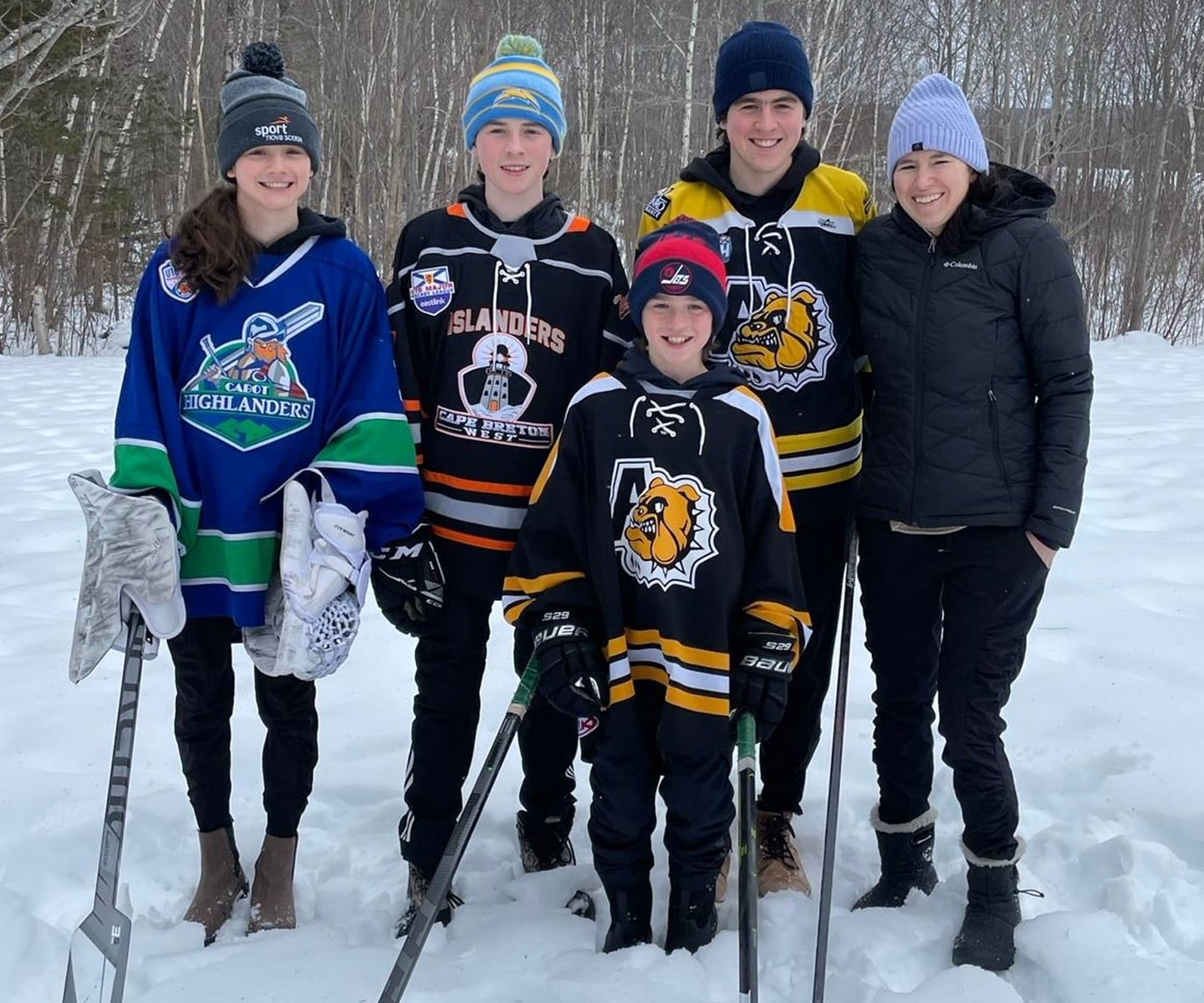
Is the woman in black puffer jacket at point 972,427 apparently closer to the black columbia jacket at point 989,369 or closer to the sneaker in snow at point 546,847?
the black columbia jacket at point 989,369

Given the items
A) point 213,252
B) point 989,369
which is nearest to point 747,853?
point 989,369

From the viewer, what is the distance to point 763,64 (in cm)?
261

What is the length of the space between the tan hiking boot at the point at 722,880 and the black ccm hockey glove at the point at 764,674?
23.5 inches

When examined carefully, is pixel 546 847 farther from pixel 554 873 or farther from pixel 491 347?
pixel 491 347

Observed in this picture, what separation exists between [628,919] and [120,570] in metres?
1.46

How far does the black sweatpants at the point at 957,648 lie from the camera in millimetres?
2475

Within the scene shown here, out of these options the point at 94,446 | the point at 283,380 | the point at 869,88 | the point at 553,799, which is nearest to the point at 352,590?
the point at 283,380

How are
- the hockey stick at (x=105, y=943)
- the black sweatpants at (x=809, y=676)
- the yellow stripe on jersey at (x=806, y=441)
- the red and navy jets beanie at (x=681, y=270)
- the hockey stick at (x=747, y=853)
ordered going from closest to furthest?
the hockey stick at (x=747, y=853) → the hockey stick at (x=105, y=943) → the red and navy jets beanie at (x=681, y=270) → the yellow stripe on jersey at (x=806, y=441) → the black sweatpants at (x=809, y=676)

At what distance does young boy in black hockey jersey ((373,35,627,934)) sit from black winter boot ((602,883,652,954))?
1.81 feet

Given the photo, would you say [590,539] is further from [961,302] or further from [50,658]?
[50,658]

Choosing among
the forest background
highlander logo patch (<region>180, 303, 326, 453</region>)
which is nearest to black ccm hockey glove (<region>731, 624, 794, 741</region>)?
highlander logo patch (<region>180, 303, 326, 453</region>)

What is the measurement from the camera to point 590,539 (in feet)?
8.15

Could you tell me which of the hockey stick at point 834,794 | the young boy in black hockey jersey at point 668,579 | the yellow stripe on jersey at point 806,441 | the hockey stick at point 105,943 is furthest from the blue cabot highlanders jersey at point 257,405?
the hockey stick at point 834,794

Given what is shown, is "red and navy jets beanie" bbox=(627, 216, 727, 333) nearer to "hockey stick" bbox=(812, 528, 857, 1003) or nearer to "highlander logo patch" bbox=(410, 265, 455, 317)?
"highlander logo patch" bbox=(410, 265, 455, 317)
